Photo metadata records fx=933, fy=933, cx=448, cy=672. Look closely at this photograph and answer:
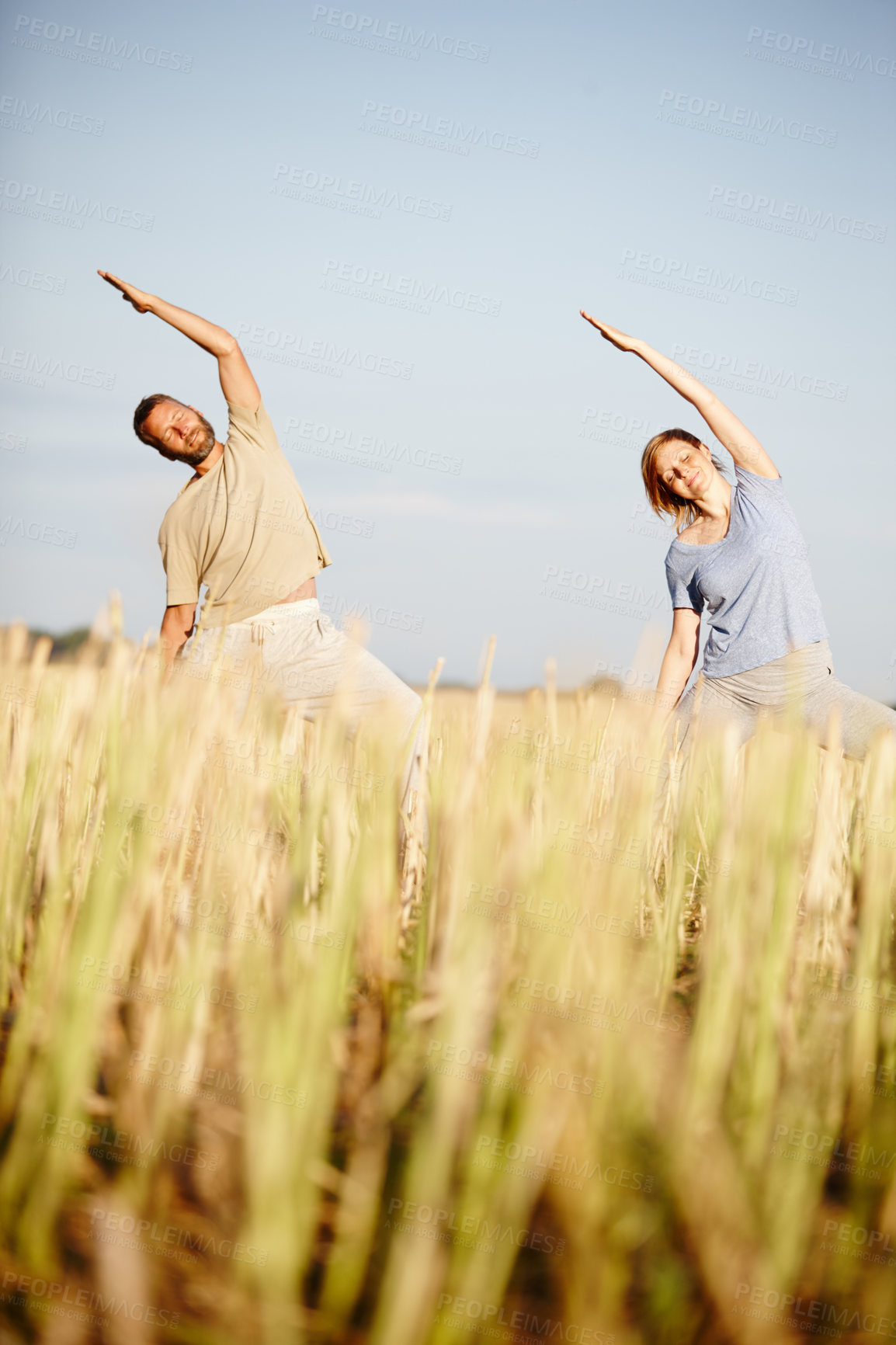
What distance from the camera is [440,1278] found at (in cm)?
89

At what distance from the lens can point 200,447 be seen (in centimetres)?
312

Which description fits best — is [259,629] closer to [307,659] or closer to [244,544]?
[307,659]

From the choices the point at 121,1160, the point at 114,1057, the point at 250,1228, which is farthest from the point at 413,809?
the point at 250,1228

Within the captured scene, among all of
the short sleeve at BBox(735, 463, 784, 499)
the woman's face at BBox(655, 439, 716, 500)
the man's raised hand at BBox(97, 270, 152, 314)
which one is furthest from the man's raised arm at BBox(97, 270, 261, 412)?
the short sleeve at BBox(735, 463, 784, 499)

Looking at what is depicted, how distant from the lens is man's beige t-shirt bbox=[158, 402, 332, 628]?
9.89 ft

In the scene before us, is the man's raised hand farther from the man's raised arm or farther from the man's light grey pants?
the man's light grey pants

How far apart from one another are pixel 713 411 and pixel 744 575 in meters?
0.52

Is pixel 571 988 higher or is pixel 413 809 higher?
pixel 413 809

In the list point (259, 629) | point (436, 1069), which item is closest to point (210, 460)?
point (259, 629)

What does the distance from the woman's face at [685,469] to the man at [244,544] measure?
110 centimetres

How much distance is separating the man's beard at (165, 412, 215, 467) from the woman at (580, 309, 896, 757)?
4.43 ft

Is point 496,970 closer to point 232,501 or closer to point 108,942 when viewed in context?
point 108,942

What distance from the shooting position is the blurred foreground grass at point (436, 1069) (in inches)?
35.2

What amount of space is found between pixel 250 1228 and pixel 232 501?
2442 millimetres
